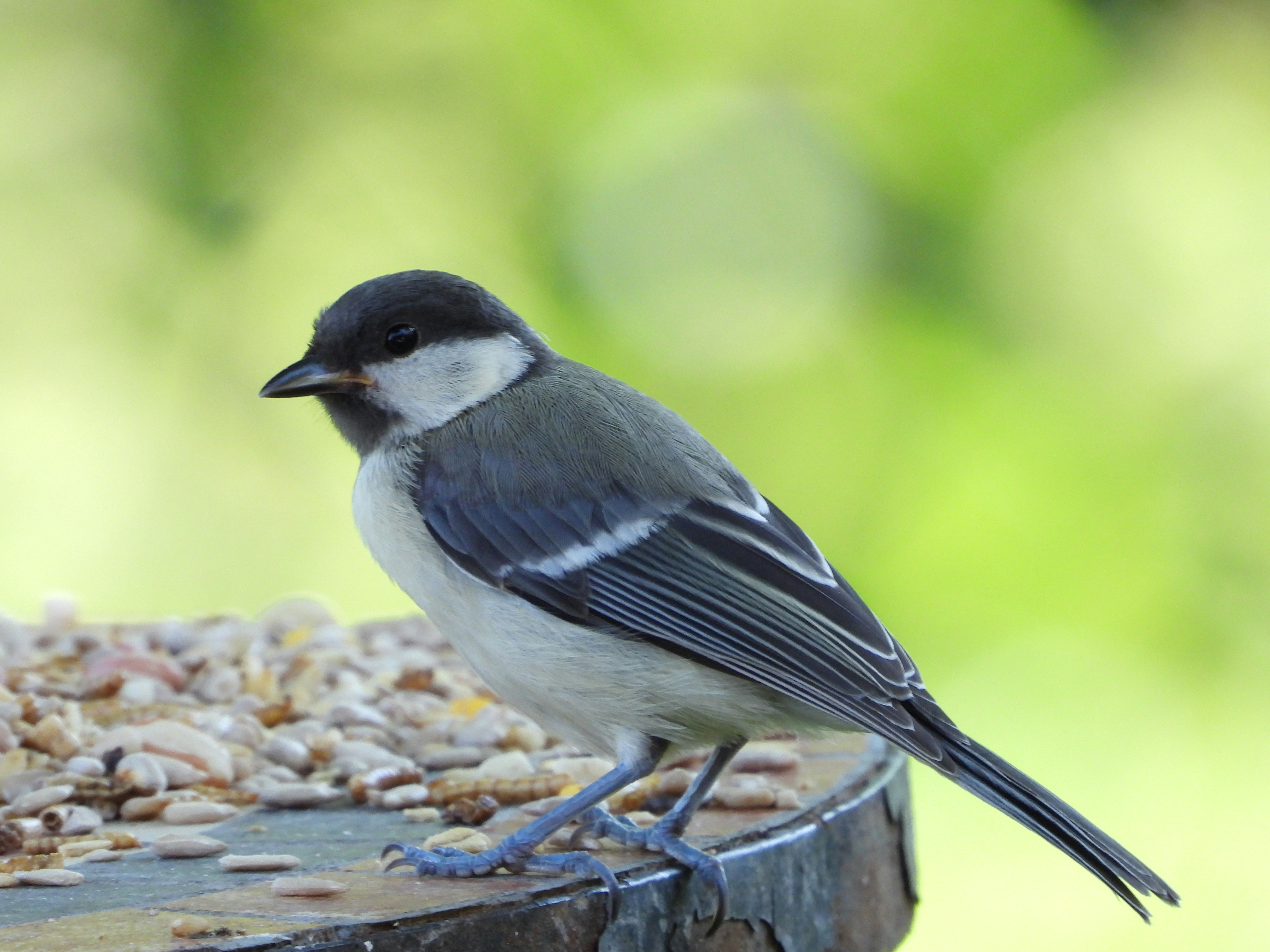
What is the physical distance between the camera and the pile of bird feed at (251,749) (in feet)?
6.29

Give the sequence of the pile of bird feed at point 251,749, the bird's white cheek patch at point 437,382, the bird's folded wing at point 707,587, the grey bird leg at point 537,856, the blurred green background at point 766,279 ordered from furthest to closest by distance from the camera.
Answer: the blurred green background at point 766,279 → the bird's white cheek patch at point 437,382 → the pile of bird feed at point 251,749 → the bird's folded wing at point 707,587 → the grey bird leg at point 537,856

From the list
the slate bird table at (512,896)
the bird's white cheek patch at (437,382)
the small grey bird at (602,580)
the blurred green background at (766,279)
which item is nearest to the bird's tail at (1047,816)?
the small grey bird at (602,580)

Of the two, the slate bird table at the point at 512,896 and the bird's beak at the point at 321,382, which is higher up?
the bird's beak at the point at 321,382

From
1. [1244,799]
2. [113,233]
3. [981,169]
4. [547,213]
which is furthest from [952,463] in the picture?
[113,233]

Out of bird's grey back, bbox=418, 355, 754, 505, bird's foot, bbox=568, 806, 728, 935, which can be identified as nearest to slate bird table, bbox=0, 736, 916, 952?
bird's foot, bbox=568, 806, 728, 935

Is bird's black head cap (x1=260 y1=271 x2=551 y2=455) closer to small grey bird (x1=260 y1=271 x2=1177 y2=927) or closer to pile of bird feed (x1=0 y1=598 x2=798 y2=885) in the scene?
small grey bird (x1=260 y1=271 x2=1177 y2=927)

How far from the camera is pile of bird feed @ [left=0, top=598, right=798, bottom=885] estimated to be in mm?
1916

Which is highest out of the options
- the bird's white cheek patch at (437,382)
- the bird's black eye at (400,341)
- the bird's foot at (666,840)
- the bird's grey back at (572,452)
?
the bird's black eye at (400,341)

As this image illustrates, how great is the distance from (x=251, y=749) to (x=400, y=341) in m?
0.71

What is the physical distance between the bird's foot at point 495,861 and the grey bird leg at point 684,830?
9 cm

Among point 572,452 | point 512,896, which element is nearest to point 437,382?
point 572,452

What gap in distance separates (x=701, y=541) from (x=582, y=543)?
0.17 metres

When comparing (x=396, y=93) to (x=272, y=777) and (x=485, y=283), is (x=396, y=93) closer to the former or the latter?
(x=485, y=283)

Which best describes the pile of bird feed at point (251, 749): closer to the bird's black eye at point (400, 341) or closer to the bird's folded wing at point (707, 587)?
the bird's folded wing at point (707, 587)
